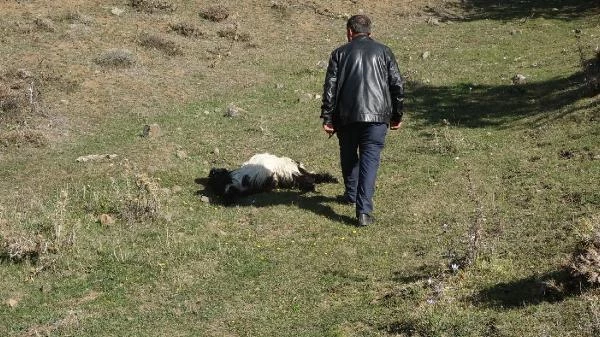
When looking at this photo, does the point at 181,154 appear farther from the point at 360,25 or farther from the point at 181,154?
the point at 360,25

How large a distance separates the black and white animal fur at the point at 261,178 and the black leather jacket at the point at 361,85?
171 centimetres

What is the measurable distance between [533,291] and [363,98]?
2960mm

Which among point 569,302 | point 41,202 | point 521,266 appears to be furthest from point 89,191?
point 569,302

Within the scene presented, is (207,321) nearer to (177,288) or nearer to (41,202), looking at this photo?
(177,288)

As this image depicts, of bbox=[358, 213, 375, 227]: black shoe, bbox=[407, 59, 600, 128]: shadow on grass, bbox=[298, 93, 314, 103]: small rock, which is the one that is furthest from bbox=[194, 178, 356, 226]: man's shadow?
bbox=[298, 93, 314, 103]: small rock

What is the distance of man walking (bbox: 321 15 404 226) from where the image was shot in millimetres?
7578

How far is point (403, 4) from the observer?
70.1ft

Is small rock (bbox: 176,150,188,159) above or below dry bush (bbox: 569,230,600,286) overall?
below

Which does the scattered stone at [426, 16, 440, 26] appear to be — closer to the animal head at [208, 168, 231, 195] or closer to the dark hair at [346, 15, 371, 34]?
the animal head at [208, 168, 231, 195]

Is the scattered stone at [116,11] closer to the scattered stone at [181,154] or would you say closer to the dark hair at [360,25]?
the scattered stone at [181,154]

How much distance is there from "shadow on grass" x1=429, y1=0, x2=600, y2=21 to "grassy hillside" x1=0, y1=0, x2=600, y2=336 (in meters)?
2.37

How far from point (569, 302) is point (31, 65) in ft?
39.2

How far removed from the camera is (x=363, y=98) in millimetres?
7543

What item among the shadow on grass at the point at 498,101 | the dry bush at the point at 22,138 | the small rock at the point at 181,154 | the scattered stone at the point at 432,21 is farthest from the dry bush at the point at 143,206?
the scattered stone at the point at 432,21
